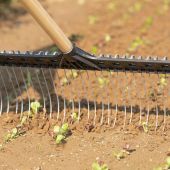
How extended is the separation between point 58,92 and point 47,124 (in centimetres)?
68

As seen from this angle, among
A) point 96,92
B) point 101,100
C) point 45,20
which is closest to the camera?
point 45,20

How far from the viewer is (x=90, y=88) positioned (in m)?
5.16

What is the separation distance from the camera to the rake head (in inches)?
171

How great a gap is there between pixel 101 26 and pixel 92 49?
2.29 m

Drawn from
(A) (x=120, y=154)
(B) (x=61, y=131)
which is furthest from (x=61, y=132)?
(A) (x=120, y=154)

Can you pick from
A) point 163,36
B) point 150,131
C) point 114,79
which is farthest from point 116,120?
point 163,36

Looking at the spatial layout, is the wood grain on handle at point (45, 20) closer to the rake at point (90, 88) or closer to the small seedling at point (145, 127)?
the rake at point (90, 88)

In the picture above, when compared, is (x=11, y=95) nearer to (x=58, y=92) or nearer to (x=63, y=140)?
(x=58, y=92)

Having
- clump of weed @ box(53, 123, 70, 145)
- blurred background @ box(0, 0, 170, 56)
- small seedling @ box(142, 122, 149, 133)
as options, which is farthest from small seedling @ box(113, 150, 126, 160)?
blurred background @ box(0, 0, 170, 56)

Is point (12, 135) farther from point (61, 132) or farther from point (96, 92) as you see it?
point (96, 92)

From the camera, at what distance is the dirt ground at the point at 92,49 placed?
4078mm

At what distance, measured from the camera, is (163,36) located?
655 centimetres

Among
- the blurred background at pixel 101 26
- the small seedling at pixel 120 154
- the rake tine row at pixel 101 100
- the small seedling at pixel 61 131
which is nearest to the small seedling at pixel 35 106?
the rake tine row at pixel 101 100

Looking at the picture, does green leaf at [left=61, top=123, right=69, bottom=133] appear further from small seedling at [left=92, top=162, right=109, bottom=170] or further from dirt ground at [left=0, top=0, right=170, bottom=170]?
small seedling at [left=92, top=162, right=109, bottom=170]
